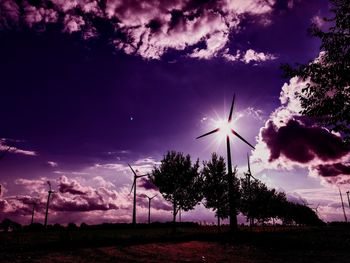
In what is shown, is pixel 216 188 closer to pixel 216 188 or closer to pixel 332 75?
pixel 216 188

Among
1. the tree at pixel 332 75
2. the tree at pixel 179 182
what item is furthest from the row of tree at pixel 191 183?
the tree at pixel 332 75

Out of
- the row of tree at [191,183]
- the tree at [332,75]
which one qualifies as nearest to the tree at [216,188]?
the row of tree at [191,183]

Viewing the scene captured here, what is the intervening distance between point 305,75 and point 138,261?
15.9 m

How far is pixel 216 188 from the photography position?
5572cm

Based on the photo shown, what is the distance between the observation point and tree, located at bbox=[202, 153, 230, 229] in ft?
183

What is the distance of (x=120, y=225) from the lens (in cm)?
7125

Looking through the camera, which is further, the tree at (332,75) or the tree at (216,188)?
the tree at (216,188)

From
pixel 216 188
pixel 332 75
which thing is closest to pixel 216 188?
pixel 216 188

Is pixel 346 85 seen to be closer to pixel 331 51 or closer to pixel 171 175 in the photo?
pixel 331 51

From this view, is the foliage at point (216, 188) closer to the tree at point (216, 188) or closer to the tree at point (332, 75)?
the tree at point (216, 188)

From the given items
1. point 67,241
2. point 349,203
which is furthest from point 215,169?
point 349,203

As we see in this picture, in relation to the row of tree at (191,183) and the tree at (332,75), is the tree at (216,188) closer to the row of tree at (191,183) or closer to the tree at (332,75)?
the row of tree at (191,183)

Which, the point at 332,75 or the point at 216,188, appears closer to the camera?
the point at 332,75

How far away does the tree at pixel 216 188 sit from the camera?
183 feet
